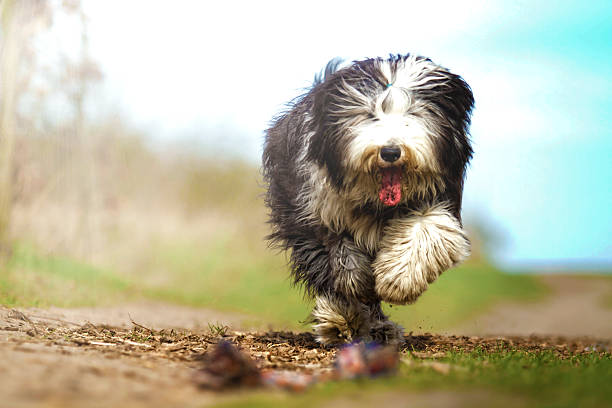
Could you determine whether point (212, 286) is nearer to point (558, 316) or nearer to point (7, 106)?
→ point (7, 106)

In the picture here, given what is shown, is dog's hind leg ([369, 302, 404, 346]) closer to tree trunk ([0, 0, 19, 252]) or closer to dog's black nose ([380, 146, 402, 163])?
dog's black nose ([380, 146, 402, 163])

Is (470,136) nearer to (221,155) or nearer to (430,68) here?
(430,68)

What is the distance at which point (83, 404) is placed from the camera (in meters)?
2.67

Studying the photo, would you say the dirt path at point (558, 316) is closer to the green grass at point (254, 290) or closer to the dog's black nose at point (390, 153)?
the green grass at point (254, 290)

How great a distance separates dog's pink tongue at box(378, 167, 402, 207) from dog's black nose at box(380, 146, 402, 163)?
0.17 m

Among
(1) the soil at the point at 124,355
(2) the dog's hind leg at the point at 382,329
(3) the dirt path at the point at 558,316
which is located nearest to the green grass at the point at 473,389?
(1) the soil at the point at 124,355

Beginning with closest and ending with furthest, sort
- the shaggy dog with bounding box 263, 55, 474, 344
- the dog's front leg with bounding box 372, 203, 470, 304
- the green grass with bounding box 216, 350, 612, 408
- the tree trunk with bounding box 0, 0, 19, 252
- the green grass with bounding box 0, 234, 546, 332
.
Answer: the green grass with bounding box 216, 350, 612, 408, the shaggy dog with bounding box 263, 55, 474, 344, the dog's front leg with bounding box 372, 203, 470, 304, the tree trunk with bounding box 0, 0, 19, 252, the green grass with bounding box 0, 234, 546, 332

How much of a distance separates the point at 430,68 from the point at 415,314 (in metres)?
7.67

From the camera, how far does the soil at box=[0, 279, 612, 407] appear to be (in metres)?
2.80

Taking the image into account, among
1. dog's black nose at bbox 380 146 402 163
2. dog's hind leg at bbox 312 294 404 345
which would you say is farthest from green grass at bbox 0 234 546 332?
dog's black nose at bbox 380 146 402 163

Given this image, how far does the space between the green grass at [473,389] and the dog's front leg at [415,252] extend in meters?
0.88

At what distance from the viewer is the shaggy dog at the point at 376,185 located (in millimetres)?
4266

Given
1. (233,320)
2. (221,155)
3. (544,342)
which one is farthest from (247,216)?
(544,342)

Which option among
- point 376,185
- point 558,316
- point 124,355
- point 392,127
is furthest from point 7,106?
point 558,316
